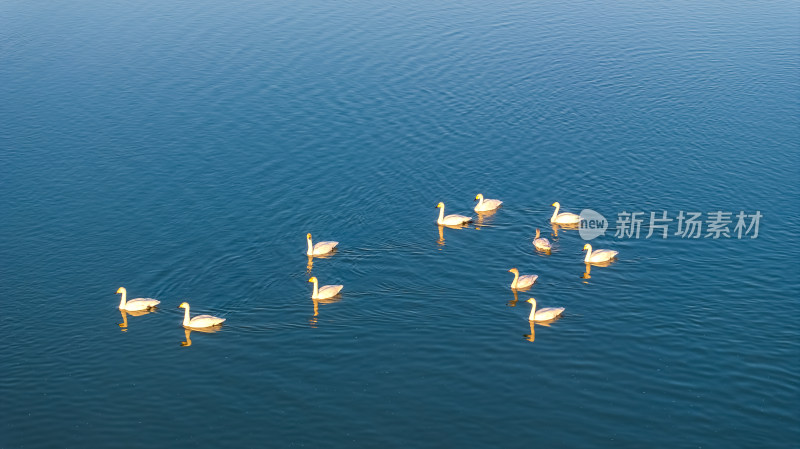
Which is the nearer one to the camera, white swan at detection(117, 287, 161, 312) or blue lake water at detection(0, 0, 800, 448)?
blue lake water at detection(0, 0, 800, 448)

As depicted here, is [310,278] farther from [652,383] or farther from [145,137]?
[145,137]

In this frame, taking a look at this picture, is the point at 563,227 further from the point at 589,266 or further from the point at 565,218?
the point at 589,266

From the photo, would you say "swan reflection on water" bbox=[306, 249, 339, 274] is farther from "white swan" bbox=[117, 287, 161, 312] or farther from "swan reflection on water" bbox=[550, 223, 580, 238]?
"swan reflection on water" bbox=[550, 223, 580, 238]

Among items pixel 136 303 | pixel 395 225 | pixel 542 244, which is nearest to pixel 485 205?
pixel 395 225

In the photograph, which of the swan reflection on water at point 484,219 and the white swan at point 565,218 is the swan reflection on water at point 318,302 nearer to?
the swan reflection on water at point 484,219
